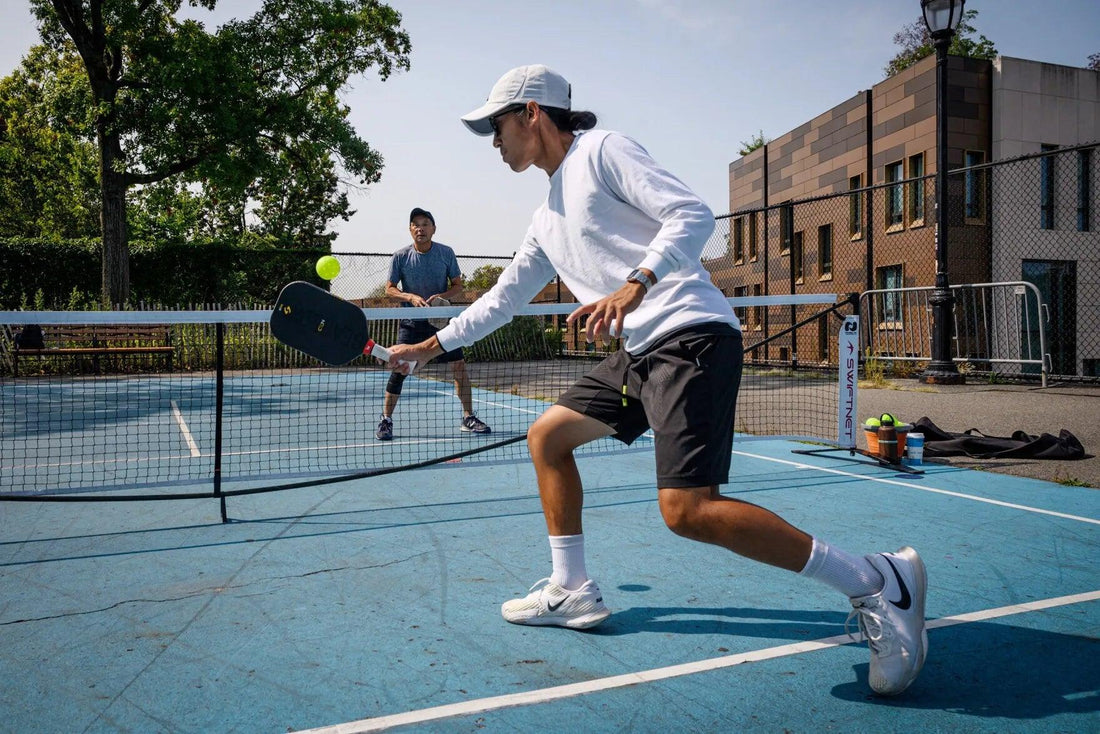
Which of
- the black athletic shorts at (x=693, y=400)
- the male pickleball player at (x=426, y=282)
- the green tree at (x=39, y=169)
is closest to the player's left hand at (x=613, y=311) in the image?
the black athletic shorts at (x=693, y=400)

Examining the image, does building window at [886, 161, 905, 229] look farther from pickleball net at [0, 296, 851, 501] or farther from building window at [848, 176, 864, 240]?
pickleball net at [0, 296, 851, 501]

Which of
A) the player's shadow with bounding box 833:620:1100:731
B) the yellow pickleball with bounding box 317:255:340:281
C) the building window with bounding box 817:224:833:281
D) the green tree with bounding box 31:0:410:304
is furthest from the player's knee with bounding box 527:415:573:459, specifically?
the building window with bounding box 817:224:833:281

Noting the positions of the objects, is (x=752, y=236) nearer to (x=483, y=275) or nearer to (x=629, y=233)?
(x=483, y=275)

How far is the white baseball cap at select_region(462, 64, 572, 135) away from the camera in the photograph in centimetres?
304

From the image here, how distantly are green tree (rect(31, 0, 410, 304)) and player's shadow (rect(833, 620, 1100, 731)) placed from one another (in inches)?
820

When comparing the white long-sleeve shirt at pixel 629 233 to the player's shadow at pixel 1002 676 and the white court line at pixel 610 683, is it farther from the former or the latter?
the player's shadow at pixel 1002 676

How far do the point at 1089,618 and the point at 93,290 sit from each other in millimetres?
24568

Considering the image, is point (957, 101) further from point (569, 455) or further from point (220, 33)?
point (569, 455)

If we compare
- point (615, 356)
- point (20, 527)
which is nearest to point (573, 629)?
point (615, 356)

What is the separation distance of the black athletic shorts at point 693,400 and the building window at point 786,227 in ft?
44.4

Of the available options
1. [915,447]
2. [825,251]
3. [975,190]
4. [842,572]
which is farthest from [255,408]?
[975,190]

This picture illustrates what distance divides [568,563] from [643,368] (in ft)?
2.85

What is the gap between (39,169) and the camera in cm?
3853

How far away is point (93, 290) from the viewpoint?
22500 millimetres
